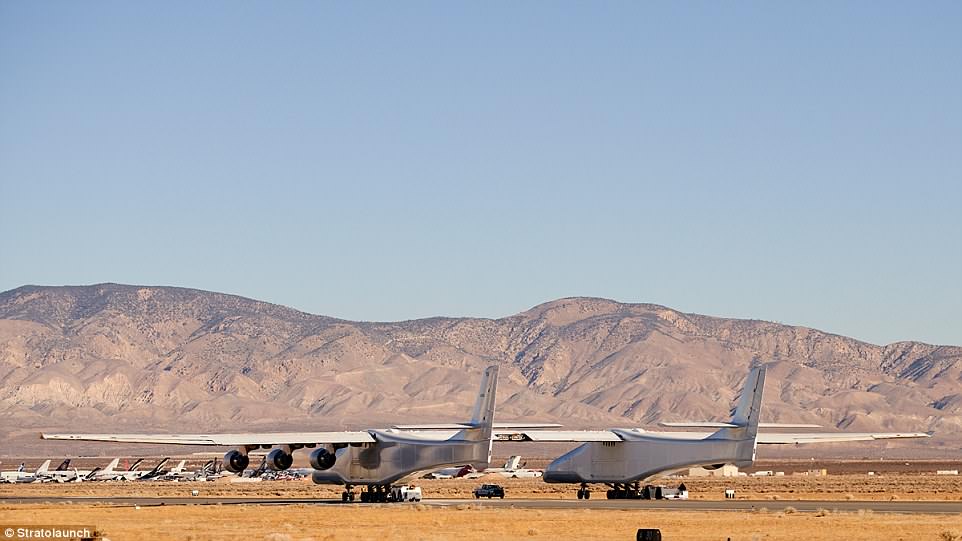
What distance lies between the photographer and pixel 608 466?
72.4 m

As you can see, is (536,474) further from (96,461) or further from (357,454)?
(96,461)

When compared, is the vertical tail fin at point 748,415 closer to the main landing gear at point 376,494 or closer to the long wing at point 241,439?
the main landing gear at point 376,494

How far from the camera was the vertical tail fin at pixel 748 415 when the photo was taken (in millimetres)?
67438

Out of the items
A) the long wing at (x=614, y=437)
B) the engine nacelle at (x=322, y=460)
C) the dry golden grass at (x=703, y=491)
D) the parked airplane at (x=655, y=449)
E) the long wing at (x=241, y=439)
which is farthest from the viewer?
the dry golden grass at (x=703, y=491)

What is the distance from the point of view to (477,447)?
63.9m

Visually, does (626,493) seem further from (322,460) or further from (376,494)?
(322,460)

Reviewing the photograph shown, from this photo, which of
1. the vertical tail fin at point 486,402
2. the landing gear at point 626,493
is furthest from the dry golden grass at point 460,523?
Answer: the landing gear at point 626,493

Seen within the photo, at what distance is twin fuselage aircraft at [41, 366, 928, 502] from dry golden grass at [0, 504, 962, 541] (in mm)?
4631

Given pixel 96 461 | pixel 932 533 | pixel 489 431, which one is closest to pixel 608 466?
pixel 489 431

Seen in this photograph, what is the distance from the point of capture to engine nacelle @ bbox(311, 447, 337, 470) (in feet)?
223

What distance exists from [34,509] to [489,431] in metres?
18.5

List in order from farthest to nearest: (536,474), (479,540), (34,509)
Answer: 1. (536,474)
2. (34,509)
3. (479,540)

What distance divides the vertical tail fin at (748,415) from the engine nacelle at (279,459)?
61.8 ft

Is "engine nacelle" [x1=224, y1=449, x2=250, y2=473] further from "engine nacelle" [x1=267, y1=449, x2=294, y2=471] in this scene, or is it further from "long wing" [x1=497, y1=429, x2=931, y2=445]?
"long wing" [x1=497, y1=429, x2=931, y2=445]
